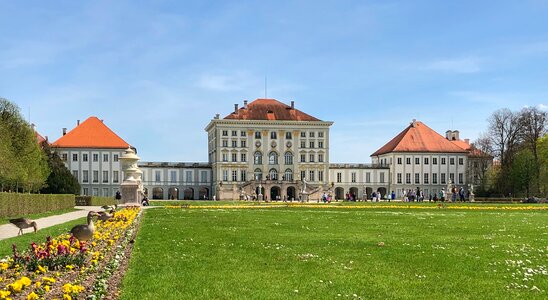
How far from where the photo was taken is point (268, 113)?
325 ft

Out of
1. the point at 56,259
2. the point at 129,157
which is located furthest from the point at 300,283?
the point at 129,157

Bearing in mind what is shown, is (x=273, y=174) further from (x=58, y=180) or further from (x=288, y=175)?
(x=58, y=180)

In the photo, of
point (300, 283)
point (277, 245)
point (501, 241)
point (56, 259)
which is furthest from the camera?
point (501, 241)

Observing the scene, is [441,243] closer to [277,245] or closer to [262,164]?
[277,245]

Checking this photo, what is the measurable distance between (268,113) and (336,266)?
293 ft

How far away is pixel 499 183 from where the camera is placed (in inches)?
3009

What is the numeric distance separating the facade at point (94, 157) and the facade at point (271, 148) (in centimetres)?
1468

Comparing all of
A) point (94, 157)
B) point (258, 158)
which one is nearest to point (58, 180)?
point (94, 157)

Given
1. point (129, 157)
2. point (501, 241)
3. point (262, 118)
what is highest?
point (262, 118)

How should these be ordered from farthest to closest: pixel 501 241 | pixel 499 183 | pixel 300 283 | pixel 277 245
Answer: pixel 499 183 → pixel 501 241 → pixel 277 245 → pixel 300 283

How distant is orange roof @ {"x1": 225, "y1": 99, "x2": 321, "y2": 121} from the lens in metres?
97.9

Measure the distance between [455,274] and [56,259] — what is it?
5653 mm

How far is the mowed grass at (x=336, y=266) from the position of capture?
26.1 ft

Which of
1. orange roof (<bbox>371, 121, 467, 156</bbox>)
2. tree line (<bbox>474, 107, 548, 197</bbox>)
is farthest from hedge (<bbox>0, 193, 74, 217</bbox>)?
orange roof (<bbox>371, 121, 467, 156</bbox>)
